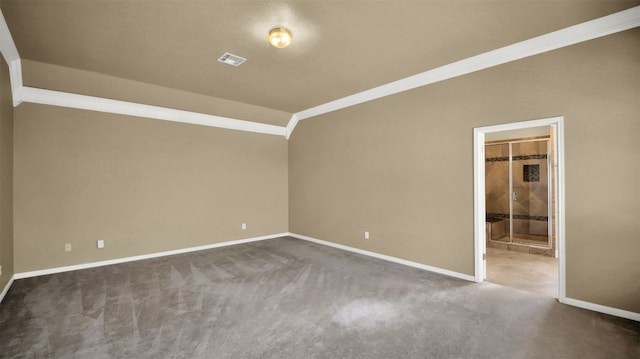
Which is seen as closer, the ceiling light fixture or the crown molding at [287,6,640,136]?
the crown molding at [287,6,640,136]

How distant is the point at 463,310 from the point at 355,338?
1.27 m

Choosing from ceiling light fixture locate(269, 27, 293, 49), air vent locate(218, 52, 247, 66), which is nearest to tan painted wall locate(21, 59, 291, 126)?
air vent locate(218, 52, 247, 66)

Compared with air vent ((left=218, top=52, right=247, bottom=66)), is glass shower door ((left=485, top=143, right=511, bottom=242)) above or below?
below

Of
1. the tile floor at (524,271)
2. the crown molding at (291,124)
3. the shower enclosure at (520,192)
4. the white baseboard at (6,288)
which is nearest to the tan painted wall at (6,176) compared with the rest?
the white baseboard at (6,288)

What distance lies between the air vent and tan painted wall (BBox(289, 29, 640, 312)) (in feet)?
7.68

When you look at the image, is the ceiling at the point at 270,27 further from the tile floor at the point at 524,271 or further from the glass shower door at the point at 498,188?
the glass shower door at the point at 498,188

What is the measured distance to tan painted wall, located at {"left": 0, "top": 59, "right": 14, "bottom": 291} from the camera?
3271mm

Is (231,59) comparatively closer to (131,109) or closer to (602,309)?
(131,109)

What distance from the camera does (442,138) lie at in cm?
410

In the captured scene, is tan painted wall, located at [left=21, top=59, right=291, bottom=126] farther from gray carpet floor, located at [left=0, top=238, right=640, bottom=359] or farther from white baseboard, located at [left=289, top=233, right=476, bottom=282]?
white baseboard, located at [left=289, top=233, right=476, bottom=282]

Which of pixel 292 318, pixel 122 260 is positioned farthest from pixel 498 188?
pixel 122 260

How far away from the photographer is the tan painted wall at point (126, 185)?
4.10m

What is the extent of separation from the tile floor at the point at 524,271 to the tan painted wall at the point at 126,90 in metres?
5.06

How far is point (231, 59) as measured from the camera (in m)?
3.65
